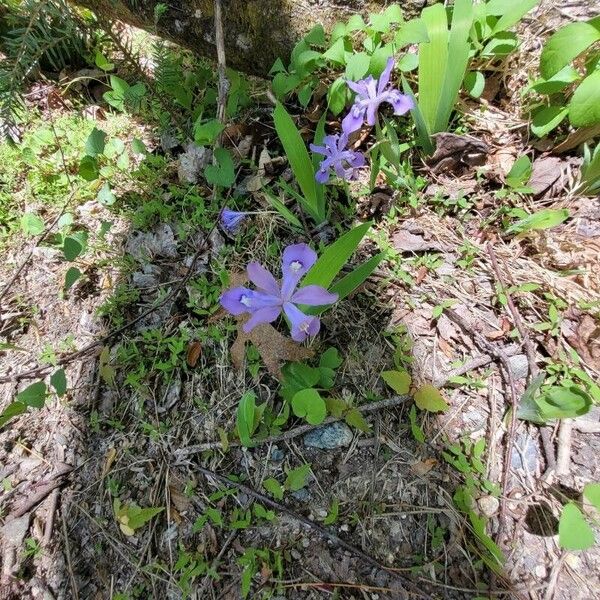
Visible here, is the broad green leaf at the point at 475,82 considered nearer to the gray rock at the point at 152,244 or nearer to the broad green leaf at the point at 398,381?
the broad green leaf at the point at 398,381

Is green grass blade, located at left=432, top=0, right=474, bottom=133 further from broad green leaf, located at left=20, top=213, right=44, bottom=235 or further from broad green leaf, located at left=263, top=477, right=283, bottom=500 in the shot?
broad green leaf, located at left=20, top=213, right=44, bottom=235

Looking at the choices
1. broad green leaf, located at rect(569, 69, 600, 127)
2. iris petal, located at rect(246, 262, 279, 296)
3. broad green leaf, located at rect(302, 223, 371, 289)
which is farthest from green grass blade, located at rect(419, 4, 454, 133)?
iris petal, located at rect(246, 262, 279, 296)

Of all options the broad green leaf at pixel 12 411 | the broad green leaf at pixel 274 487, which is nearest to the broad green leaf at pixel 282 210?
the broad green leaf at pixel 274 487

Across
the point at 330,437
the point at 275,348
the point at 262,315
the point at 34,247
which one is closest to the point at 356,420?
Result: the point at 330,437

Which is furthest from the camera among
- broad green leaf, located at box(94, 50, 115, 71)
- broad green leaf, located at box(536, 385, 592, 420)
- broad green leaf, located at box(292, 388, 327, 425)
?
broad green leaf, located at box(94, 50, 115, 71)

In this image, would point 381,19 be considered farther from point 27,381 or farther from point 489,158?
point 27,381
